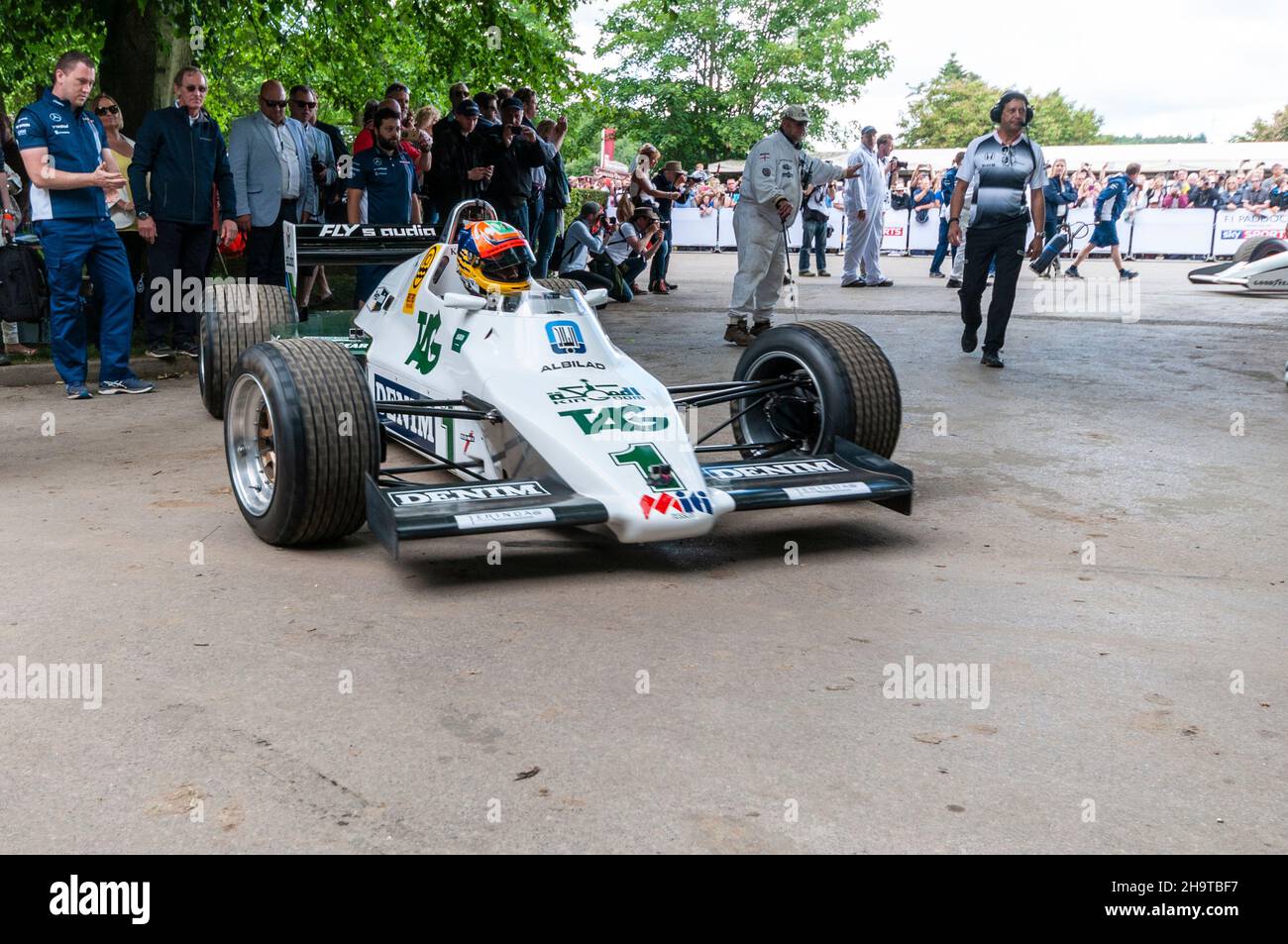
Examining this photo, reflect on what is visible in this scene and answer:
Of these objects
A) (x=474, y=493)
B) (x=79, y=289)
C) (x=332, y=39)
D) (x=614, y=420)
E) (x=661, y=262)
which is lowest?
(x=474, y=493)

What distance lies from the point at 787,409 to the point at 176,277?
5386mm

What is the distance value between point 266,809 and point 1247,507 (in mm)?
4740

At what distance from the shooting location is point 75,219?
26.2 feet

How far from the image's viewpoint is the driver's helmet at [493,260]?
580 centimetres

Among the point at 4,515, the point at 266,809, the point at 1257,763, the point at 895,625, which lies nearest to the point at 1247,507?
the point at 895,625

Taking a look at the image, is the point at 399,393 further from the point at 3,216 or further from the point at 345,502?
the point at 3,216

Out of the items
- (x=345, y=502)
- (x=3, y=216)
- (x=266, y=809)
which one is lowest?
(x=266, y=809)

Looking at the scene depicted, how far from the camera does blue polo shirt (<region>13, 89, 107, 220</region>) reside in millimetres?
7658

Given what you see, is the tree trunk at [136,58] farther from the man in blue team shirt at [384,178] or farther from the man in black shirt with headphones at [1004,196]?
the man in black shirt with headphones at [1004,196]

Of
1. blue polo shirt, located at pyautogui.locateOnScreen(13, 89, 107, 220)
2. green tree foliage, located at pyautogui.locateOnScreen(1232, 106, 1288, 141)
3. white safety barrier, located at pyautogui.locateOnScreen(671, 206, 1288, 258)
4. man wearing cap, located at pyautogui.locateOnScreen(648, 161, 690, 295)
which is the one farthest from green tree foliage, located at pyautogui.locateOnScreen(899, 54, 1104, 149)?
blue polo shirt, located at pyautogui.locateOnScreen(13, 89, 107, 220)

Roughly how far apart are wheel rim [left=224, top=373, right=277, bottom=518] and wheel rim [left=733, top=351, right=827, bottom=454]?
2.20m

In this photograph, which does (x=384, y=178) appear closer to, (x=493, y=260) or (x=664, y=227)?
(x=493, y=260)

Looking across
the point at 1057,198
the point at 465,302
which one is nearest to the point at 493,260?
the point at 465,302

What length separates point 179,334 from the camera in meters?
9.79
